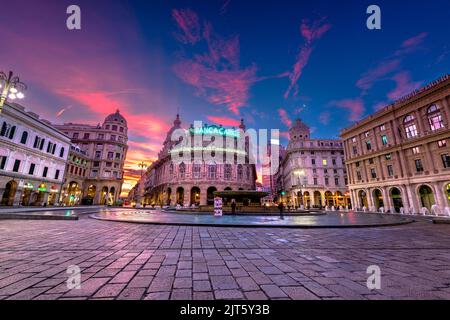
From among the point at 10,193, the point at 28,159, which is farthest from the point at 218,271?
the point at 28,159

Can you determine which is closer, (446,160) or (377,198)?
(446,160)

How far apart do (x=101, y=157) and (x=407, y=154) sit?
6508cm

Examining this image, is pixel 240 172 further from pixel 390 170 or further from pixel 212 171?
pixel 390 170

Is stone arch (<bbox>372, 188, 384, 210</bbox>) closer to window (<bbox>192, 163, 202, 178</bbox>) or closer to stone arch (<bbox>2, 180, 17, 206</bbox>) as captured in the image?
window (<bbox>192, 163, 202, 178</bbox>)

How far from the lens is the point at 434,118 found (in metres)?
27.1

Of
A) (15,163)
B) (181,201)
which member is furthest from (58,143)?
(181,201)

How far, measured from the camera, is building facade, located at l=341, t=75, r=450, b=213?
2580 centimetres

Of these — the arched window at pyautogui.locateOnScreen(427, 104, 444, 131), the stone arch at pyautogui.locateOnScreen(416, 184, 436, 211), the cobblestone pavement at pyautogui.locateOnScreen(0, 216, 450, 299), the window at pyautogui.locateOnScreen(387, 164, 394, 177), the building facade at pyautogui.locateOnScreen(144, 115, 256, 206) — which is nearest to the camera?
the cobblestone pavement at pyautogui.locateOnScreen(0, 216, 450, 299)

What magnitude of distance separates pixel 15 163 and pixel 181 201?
30701 mm

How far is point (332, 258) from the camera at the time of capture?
4734 mm

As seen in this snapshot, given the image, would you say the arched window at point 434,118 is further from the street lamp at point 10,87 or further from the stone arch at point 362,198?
the street lamp at point 10,87

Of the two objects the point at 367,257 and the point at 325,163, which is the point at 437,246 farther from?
the point at 325,163

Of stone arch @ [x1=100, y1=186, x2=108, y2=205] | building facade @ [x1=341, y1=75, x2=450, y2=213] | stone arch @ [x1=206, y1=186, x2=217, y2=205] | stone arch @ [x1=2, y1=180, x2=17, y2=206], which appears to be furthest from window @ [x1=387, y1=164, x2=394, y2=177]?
stone arch @ [x1=100, y1=186, x2=108, y2=205]
